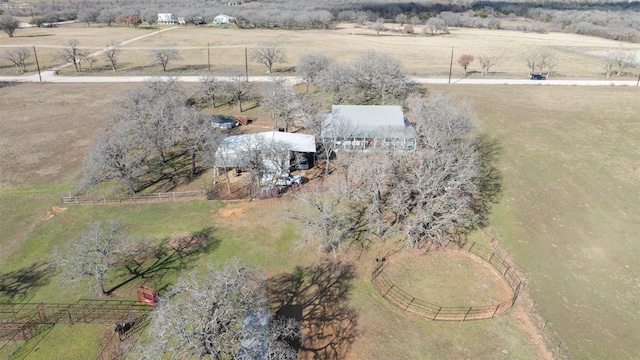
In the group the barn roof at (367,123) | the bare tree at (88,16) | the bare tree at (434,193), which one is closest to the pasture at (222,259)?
the bare tree at (434,193)

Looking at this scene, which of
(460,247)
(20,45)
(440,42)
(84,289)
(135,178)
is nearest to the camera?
(84,289)

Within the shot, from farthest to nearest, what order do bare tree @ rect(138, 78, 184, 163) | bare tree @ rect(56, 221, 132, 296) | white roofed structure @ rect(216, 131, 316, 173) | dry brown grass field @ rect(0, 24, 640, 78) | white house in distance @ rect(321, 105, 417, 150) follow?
dry brown grass field @ rect(0, 24, 640, 78)
white house in distance @ rect(321, 105, 417, 150)
bare tree @ rect(138, 78, 184, 163)
white roofed structure @ rect(216, 131, 316, 173)
bare tree @ rect(56, 221, 132, 296)

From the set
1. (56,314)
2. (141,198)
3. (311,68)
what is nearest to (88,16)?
(311,68)

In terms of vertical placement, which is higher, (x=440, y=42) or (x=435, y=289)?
(x=440, y=42)

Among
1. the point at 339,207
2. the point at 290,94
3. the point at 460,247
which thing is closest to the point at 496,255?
the point at 460,247

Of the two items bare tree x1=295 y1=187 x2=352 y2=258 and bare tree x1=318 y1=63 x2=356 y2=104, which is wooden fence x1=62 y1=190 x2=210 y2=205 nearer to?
bare tree x1=295 y1=187 x2=352 y2=258

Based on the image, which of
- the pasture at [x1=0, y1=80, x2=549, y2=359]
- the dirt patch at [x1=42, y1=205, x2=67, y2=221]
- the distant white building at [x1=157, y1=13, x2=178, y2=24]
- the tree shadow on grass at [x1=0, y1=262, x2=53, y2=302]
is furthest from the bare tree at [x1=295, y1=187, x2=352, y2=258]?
the distant white building at [x1=157, y1=13, x2=178, y2=24]

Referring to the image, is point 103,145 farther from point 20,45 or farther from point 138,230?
point 20,45
